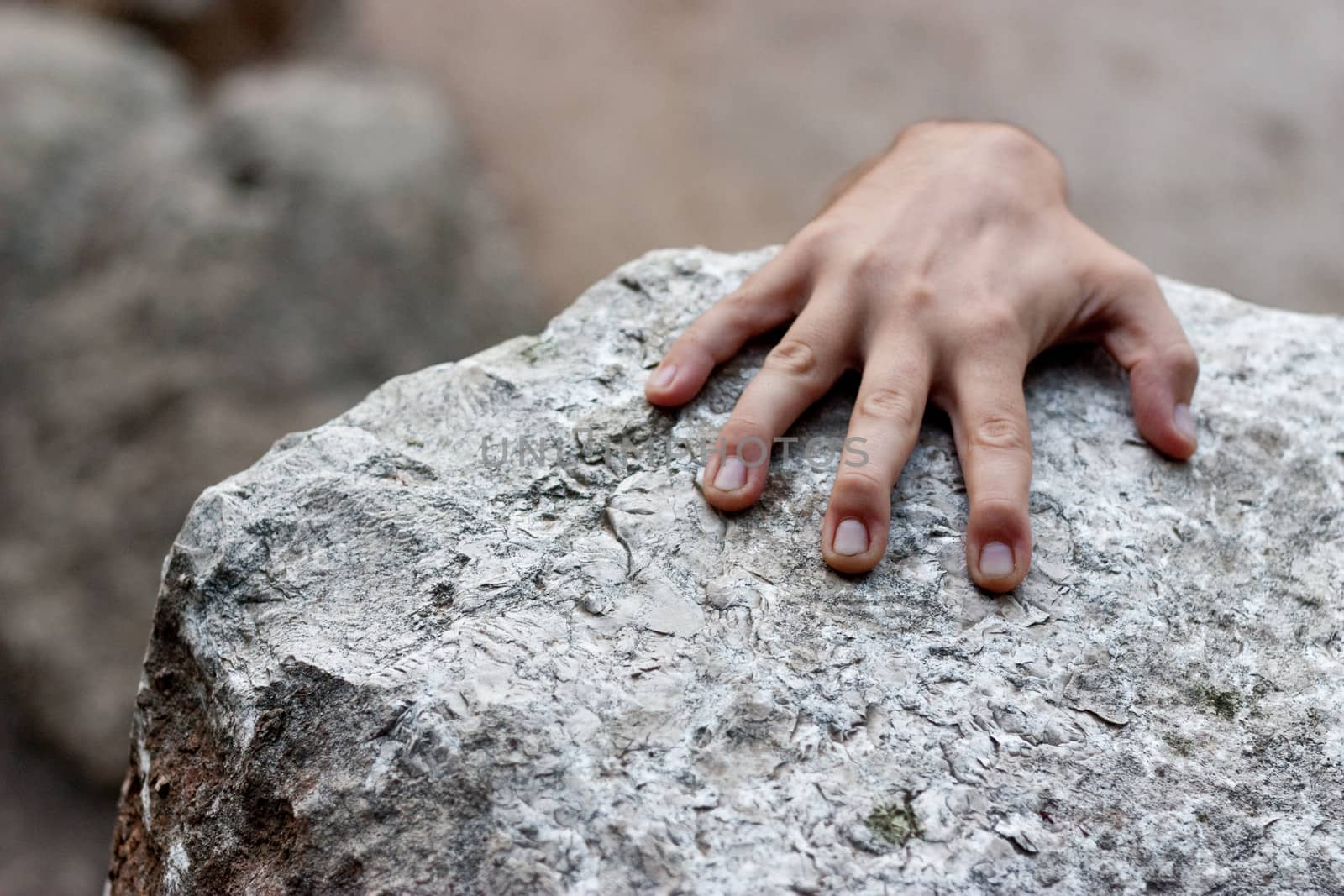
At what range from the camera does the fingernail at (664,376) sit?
2.86 ft

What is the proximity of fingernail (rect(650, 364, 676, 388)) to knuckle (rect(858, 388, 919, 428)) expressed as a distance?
0.54 ft

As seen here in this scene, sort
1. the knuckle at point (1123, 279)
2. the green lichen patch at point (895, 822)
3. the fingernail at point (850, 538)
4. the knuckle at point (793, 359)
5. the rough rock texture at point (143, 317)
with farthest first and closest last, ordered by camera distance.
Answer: the rough rock texture at point (143, 317)
the knuckle at point (1123, 279)
the knuckle at point (793, 359)
the fingernail at point (850, 538)
the green lichen patch at point (895, 822)

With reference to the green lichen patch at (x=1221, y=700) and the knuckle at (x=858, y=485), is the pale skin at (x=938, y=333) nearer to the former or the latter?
the knuckle at (x=858, y=485)

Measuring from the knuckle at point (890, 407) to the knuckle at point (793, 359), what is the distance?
0.06 m

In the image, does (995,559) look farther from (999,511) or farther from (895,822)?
(895,822)

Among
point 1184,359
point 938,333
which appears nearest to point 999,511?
point 938,333

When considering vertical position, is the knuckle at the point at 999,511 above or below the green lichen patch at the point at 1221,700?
above

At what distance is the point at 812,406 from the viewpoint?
88 centimetres

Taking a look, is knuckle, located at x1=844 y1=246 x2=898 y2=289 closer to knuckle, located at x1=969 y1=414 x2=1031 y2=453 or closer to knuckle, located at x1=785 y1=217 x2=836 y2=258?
knuckle, located at x1=785 y1=217 x2=836 y2=258

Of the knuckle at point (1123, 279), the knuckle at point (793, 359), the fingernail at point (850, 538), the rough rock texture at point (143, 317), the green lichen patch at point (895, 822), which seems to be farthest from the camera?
the rough rock texture at point (143, 317)

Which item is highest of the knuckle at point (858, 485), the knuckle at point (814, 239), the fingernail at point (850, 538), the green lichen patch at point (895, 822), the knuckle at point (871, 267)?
the knuckle at point (814, 239)

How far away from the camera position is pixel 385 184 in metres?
2.50

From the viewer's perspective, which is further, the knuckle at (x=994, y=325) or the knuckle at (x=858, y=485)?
the knuckle at (x=994, y=325)

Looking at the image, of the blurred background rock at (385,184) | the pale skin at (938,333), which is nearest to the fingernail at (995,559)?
the pale skin at (938,333)
